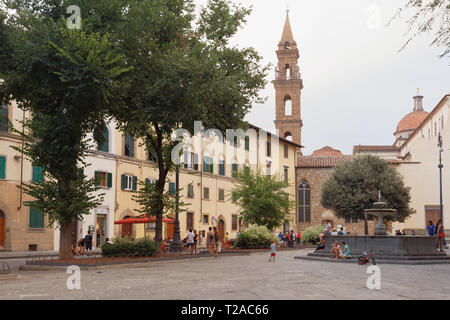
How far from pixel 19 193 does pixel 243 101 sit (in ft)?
45.7

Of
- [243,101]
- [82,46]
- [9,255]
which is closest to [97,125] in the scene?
[82,46]

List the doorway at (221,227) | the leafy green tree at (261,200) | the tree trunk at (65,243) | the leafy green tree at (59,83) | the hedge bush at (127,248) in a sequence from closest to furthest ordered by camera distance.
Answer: the leafy green tree at (59,83) → the tree trunk at (65,243) → the hedge bush at (127,248) → the leafy green tree at (261,200) → the doorway at (221,227)

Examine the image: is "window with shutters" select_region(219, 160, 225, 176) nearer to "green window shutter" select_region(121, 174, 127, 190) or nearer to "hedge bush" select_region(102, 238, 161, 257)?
"green window shutter" select_region(121, 174, 127, 190)

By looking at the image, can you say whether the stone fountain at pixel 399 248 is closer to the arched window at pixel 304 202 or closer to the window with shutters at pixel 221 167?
the window with shutters at pixel 221 167

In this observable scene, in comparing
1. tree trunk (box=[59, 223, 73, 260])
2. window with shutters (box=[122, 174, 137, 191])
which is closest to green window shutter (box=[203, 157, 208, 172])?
window with shutters (box=[122, 174, 137, 191])

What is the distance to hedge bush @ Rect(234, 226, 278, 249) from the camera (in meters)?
33.2

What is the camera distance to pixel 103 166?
3531cm

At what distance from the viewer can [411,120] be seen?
8912 cm

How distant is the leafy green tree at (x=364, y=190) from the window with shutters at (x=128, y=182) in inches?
839

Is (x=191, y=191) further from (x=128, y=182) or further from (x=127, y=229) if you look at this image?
(x=127, y=229)

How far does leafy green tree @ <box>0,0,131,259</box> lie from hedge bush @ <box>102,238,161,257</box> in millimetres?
2301

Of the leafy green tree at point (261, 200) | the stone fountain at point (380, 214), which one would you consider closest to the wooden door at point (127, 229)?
the leafy green tree at point (261, 200)

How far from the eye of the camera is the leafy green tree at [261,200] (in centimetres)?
3675

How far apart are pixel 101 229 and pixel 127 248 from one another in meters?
13.9
